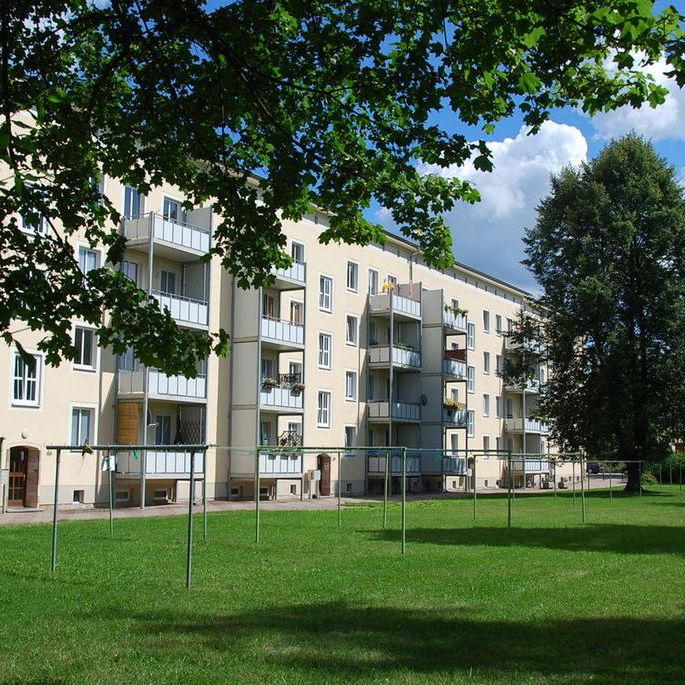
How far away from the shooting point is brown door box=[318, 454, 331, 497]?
4584cm

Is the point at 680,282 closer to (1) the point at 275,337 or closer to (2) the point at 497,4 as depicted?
(1) the point at 275,337

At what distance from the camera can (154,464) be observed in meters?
33.3

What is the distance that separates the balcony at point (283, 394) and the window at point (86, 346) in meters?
9.07

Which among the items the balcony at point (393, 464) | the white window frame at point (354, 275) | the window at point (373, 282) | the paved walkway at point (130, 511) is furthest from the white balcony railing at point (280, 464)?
the window at point (373, 282)

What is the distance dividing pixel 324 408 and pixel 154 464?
584 inches

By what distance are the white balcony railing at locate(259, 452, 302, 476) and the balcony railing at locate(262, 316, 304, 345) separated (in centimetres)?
531

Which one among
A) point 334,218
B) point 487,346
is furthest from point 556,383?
point 334,218

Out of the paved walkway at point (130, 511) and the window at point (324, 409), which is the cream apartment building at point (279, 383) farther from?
the paved walkway at point (130, 511)

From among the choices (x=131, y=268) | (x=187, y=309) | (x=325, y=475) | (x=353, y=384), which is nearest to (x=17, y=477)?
(x=131, y=268)

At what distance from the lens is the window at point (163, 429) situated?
35750mm

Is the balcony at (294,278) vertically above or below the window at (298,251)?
below

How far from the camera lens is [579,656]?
340 inches

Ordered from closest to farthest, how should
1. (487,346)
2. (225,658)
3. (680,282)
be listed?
(225,658) < (680,282) < (487,346)

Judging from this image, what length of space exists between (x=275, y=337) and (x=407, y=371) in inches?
579
